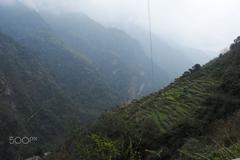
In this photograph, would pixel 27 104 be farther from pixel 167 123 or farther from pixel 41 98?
pixel 167 123

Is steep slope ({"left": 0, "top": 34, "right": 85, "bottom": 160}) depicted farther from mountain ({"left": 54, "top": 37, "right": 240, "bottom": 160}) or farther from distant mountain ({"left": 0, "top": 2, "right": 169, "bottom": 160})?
mountain ({"left": 54, "top": 37, "right": 240, "bottom": 160})

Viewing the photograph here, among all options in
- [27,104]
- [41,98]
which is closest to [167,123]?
[27,104]

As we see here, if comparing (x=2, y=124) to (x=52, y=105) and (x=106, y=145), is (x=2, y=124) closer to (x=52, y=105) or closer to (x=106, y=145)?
(x=52, y=105)

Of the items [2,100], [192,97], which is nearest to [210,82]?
[192,97]

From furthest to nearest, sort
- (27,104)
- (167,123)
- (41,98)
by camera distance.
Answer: (41,98) < (27,104) < (167,123)

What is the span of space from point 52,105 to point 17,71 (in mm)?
17299

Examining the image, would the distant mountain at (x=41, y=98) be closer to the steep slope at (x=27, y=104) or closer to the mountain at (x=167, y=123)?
the steep slope at (x=27, y=104)

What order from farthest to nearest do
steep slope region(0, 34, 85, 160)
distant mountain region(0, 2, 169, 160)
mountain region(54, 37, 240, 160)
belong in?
distant mountain region(0, 2, 169, 160), steep slope region(0, 34, 85, 160), mountain region(54, 37, 240, 160)

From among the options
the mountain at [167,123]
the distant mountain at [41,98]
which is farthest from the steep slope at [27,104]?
the mountain at [167,123]

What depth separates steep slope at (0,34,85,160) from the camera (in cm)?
10369

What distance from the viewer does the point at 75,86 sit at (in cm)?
17825

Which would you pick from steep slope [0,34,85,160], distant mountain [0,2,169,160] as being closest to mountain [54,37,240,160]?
distant mountain [0,2,169,160]

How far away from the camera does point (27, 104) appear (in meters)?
130

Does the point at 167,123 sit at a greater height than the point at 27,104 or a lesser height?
greater
